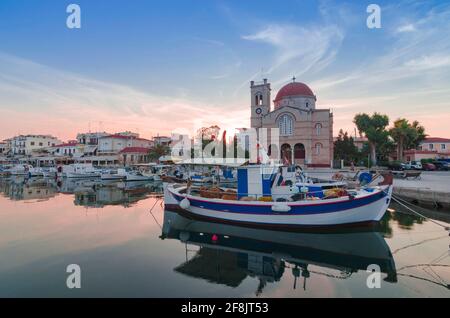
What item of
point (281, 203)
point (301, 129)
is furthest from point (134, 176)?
point (281, 203)

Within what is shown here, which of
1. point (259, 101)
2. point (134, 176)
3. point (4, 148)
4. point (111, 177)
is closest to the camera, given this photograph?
point (134, 176)

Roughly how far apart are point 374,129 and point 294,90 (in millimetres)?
13788

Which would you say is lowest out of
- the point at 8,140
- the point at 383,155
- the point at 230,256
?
the point at 230,256

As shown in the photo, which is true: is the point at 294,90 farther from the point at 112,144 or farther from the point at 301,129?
the point at 112,144

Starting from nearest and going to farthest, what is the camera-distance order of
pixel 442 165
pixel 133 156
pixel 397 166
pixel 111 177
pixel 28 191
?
pixel 28 191
pixel 442 165
pixel 397 166
pixel 111 177
pixel 133 156

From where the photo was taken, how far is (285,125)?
44281mm

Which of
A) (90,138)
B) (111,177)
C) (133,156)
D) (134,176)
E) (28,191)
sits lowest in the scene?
(28,191)

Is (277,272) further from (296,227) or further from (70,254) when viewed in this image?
(70,254)

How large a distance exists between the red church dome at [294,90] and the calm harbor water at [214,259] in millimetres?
34536

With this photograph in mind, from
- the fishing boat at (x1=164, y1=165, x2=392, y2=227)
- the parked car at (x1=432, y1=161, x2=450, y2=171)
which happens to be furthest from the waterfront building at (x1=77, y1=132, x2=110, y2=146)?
the parked car at (x1=432, y1=161, x2=450, y2=171)

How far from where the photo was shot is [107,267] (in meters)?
8.11

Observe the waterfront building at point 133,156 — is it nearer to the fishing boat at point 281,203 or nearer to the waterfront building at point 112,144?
the waterfront building at point 112,144
